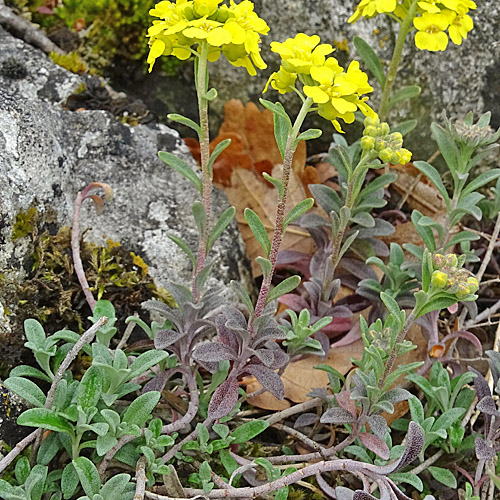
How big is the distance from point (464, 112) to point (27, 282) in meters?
2.08

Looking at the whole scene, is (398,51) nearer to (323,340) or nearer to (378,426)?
(323,340)

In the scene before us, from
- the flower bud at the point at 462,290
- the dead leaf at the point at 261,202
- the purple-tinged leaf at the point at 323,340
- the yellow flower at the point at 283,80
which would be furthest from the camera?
the dead leaf at the point at 261,202

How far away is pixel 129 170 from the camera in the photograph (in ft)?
8.29

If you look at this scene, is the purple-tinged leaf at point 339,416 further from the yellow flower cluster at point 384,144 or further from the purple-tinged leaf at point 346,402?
the yellow flower cluster at point 384,144

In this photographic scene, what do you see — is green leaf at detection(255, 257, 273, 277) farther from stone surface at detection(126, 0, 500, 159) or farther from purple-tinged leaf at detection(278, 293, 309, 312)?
stone surface at detection(126, 0, 500, 159)

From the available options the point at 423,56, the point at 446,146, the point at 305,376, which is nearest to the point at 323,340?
the point at 305,376

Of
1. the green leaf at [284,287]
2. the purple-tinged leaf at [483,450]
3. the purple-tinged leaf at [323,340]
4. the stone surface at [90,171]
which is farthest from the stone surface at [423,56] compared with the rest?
the purple-tinged leaf at [483,450]

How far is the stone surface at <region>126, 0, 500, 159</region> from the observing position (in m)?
2.87

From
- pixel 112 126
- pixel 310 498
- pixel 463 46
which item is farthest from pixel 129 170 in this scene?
pixel 463 46

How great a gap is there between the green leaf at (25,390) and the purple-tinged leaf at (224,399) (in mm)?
492

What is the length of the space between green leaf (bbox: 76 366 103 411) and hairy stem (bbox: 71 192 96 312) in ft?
1.22

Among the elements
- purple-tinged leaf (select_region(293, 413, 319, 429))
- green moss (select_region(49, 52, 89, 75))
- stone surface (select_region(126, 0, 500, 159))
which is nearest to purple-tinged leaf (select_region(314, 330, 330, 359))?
purple-tinged leaf (select_region(293, 413, 319, 429))

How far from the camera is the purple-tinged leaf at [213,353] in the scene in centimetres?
186

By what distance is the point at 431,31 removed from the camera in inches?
86.3
